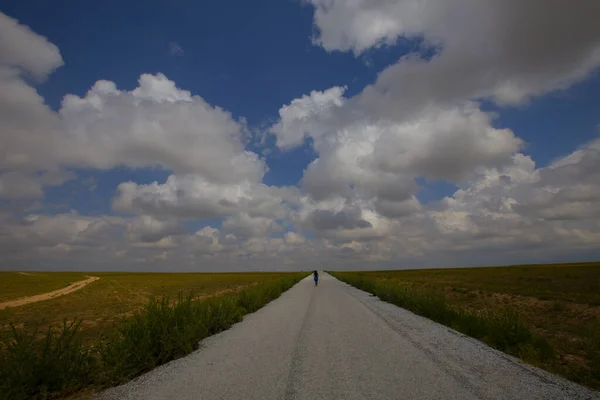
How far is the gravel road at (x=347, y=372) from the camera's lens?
18.3ft

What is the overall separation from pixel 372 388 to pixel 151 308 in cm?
623

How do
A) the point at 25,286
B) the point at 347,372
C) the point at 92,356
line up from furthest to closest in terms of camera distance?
the point at 25,286, the point at 92,356, the point at 347,372

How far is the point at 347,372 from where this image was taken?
6617mm

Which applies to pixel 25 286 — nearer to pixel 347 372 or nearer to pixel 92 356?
pixel 92 356

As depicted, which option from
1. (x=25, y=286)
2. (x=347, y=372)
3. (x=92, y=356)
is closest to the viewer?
(x=347, y=372)

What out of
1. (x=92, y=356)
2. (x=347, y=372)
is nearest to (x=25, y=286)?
(x=92, y=356)

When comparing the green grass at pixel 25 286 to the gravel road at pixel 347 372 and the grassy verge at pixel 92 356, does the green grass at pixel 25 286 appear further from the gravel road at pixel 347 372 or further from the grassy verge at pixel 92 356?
the gravel road at pixel 347 372

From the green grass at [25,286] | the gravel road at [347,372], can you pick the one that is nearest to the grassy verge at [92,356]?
the gravel road at [347,372]

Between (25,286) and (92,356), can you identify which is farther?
(25,286)

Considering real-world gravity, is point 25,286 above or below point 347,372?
below

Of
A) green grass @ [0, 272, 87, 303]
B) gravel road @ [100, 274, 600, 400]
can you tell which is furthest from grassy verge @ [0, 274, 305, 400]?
green grass @ [0, 272, 87, 303]

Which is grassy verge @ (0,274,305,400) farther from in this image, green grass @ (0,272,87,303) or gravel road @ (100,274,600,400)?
green grass @ (0,272,87,303)

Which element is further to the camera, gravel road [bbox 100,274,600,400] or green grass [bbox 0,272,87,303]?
green grass [bbox 0,272,87,303]

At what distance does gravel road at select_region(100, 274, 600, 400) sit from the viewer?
557 centimetres
